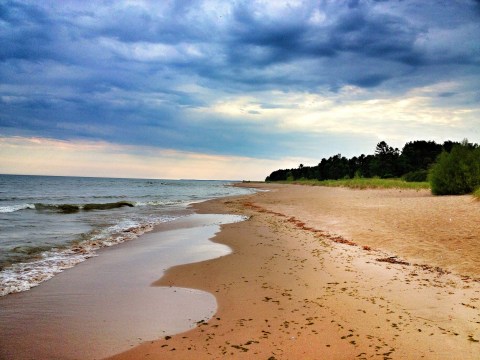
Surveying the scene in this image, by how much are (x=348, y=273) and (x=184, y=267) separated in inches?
177

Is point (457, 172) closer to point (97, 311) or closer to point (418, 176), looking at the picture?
point (97, 311)

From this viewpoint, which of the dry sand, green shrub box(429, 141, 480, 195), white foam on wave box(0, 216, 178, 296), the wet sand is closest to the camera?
the dry sand

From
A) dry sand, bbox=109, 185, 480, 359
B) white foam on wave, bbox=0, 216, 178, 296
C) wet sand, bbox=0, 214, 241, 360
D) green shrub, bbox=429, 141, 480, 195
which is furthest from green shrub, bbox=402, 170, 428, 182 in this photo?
wet sand, bbox=0, 214, 241, 360

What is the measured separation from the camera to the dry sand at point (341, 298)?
4.64 m

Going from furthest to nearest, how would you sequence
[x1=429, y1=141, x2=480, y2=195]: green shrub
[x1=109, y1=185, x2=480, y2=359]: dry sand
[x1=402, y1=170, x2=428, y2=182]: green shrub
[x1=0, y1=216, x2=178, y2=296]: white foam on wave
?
[x1=402, y1=170, x2=428, y2=182]: green shrub < [x1=429, y1=141, x2=480, y2=195]: green shrub < [x1=0, y1=216, x2=178, y2=296]: white foam on wave < [x1=109, y1=185, x2=480, y2=359]: dry sand

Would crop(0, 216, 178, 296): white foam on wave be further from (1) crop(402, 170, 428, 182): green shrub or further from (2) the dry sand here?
(1) crop(402, 170, 428, 182): green shrub

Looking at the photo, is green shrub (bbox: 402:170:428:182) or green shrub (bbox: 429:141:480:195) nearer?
green shrub (bbox: 429:141:480:195)

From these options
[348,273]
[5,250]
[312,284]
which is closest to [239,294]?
[312,284]

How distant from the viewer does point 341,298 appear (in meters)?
6.53

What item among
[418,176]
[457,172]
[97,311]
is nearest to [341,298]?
[97,311]

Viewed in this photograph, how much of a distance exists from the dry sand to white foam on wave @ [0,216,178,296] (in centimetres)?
328

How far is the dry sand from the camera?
4.64 m

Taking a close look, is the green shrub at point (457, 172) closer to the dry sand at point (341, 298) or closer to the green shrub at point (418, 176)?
the dry sand at point (341, 298)

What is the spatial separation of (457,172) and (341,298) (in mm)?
27333
